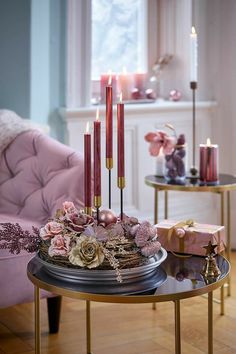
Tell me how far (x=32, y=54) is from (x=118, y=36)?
72cm

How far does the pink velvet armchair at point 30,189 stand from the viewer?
2.64m

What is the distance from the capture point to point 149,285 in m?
1.90

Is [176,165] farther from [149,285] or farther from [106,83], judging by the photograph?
[149,285]

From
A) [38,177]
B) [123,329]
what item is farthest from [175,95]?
[123,329]

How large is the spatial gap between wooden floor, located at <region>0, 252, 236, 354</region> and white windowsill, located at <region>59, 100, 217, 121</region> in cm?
97

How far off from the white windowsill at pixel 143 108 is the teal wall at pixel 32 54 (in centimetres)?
10

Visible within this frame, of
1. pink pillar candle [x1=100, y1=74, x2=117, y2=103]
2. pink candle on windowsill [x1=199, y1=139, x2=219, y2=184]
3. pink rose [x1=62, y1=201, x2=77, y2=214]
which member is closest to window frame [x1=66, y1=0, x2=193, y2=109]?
pink pillar candle [x1=100, y1=74, x2=117, y2=103]

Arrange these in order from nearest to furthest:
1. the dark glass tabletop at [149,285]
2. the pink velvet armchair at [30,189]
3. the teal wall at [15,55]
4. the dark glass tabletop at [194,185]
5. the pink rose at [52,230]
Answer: the dark glass tabletop at [149,285], the pink rose at [52,230], the pink velvet armchair at [30,189], the dark glass tabletop at [194,185], the teal wall at [15,55]

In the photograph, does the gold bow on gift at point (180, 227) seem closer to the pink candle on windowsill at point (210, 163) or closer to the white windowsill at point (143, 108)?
the pink candle on windowsill at point (210, 163)

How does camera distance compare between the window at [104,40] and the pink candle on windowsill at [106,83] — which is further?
the pink candle on windowsill at [106,83]

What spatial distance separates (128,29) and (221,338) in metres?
2.00

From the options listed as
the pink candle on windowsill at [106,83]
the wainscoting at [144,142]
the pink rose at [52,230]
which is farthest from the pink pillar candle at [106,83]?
the pink rose at [52,230]

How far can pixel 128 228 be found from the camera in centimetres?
196

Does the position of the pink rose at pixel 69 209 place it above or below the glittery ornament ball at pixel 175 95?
below
